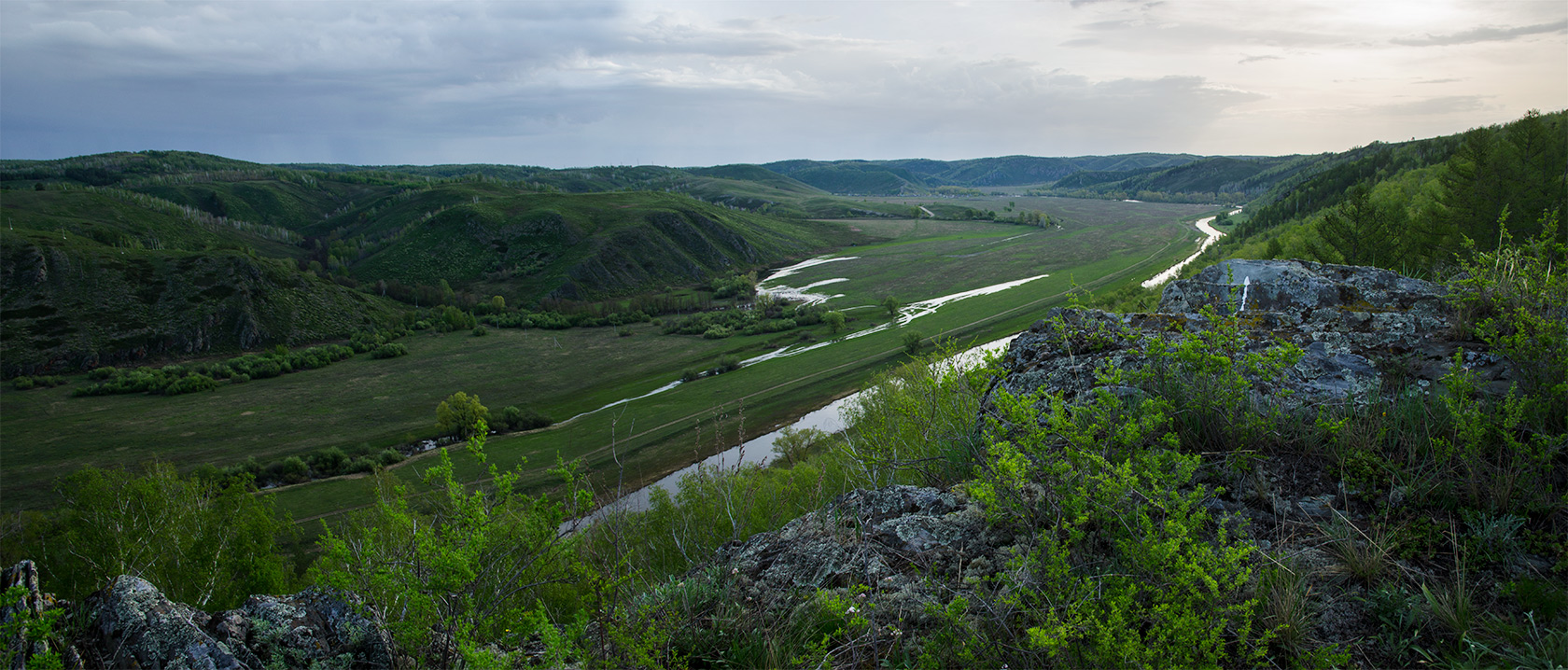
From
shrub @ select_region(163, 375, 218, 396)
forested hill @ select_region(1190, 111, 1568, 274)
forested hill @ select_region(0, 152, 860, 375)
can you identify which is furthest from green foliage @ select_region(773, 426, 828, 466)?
forested hill @ select_region(0, 152, 860, 375)

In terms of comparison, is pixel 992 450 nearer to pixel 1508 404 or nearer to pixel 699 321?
pixel 1508 404

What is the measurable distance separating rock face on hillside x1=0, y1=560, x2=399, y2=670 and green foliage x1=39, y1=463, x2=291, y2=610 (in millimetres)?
19435

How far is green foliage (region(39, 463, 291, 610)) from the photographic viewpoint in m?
21.0

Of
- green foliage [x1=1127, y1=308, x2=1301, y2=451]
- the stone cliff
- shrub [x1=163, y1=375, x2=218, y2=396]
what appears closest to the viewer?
the stone cliff

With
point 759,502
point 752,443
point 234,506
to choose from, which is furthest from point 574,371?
point 759,502

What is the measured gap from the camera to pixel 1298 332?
7.56 metres

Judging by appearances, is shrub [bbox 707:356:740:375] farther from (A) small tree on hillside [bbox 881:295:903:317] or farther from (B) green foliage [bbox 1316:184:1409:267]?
(B) green foliage [bbox 1316:184:1409:267]

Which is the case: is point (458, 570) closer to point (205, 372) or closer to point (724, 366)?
point (724, 366)

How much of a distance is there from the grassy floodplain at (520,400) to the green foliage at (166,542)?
59.6 ft

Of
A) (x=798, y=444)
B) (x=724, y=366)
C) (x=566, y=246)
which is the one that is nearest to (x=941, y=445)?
(x=798, y=444)

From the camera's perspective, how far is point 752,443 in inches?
2248

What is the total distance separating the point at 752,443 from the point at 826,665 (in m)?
52.9

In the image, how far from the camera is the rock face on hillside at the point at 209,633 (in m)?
4.57

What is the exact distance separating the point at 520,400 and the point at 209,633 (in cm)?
7673
